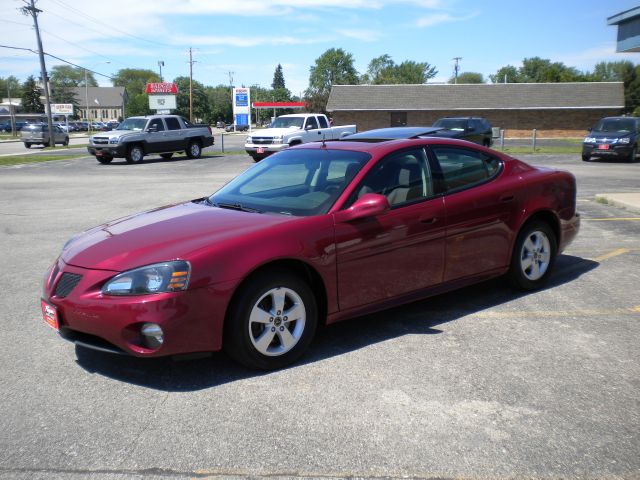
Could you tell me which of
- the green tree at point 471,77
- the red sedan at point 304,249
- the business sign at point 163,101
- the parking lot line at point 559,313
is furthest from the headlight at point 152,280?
the green tree at point 471,77

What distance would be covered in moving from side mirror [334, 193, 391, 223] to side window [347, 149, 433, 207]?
17 cm

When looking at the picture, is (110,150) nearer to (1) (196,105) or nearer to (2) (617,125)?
(2) (617,125)

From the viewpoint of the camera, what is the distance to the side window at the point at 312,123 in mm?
25594

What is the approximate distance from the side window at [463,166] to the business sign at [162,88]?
7324 centimetres

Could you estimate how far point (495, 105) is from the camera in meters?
55.4

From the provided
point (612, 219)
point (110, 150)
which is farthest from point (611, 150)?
point (110, 150)

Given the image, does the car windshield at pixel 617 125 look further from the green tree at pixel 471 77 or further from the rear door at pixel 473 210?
the green tree at pixel 471 77

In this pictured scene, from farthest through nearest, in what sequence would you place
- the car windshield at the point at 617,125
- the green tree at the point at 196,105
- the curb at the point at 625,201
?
the green tree at the point at 196,105, the car windshield at the point at 617,125, the curb at the point at 625,201

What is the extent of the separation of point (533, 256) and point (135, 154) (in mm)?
22303

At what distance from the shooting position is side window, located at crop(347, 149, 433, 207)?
483 cm

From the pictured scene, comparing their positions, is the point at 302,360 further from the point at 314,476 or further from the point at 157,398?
the point at 314,476

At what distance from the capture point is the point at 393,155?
5.05 metres

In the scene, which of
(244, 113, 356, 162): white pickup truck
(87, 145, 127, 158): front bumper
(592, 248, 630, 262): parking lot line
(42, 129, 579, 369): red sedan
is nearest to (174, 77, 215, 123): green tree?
(87, 145, 127, 158): front bumper

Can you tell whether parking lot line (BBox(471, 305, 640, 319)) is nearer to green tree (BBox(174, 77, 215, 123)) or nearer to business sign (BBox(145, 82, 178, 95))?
business sign (BBox(145, 82, 178, 95))
